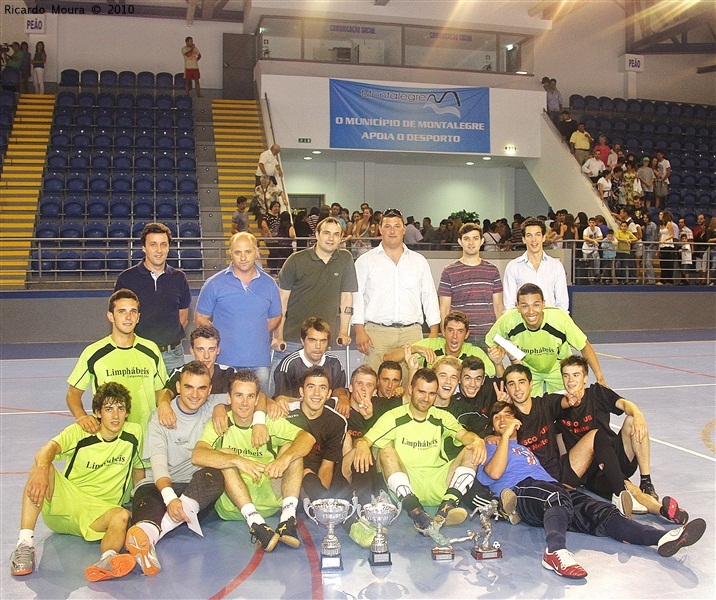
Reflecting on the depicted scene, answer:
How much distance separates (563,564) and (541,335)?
6.85 ft

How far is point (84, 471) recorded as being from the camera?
14.4ft

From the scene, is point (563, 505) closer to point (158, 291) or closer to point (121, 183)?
point (158, 291)

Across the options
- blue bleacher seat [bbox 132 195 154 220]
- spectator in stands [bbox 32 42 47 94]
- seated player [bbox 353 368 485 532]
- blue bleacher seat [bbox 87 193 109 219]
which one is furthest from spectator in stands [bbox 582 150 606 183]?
seated player [bbox 353 368 485 532]

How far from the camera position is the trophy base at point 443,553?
4.12 meters

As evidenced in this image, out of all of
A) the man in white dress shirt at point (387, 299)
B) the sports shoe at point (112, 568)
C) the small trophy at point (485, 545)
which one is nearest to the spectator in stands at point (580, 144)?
the man in white dress shirt at point (387, 299)

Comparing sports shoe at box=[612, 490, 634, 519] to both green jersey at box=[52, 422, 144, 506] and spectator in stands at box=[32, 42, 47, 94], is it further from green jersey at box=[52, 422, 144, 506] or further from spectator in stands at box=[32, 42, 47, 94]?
spectator in stands at box=[32, 42, 47, 94]

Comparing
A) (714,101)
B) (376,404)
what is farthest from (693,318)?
(376,404)

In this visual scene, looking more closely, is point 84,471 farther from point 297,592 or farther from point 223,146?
point 223,146

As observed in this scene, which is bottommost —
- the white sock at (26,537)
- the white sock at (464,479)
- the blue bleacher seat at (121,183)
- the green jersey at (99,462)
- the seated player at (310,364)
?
the white sock at (26,537)

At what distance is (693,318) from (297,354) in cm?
1388

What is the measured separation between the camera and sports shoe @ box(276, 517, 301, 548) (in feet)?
13.8

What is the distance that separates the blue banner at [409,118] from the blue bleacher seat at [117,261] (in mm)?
6354

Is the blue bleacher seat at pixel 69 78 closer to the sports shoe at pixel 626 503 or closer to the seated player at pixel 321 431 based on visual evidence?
the seated player at pixel 321 431

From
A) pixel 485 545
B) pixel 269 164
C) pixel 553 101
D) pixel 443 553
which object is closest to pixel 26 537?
pixel 443 553
